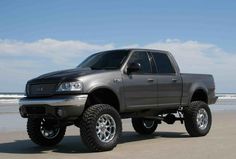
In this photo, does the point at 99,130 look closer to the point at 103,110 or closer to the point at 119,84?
the point at 103,110

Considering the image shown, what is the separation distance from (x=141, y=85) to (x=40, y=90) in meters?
2.15

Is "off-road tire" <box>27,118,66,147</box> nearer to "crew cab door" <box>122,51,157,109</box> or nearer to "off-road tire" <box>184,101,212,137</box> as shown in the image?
"crew cab door" <box>122,51,157,109</box>

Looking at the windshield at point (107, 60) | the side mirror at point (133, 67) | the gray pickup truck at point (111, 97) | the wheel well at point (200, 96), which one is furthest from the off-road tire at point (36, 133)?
the wheel well at point (200, 96)

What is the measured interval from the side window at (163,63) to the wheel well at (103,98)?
1.71 metres

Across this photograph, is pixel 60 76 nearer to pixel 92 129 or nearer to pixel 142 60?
pixel 92 129

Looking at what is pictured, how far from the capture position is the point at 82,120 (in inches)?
327

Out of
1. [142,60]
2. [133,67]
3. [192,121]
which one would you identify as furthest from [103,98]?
[192,121]

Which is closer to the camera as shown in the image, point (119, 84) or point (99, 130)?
point (99, 130)

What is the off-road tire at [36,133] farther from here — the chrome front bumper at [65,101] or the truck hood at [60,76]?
the chrome front bumper at [65,101]

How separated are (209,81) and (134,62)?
10.8ft

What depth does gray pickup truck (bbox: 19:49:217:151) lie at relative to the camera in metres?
8.27

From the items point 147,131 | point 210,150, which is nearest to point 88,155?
point 210,150

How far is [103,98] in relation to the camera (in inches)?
359

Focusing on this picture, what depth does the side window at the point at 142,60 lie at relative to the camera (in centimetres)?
988
